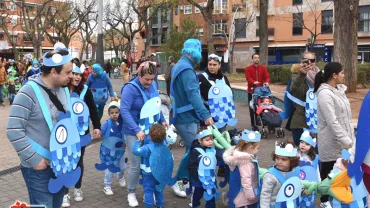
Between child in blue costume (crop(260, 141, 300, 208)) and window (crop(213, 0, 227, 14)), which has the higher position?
window (crop(213, 0, 227, 14))

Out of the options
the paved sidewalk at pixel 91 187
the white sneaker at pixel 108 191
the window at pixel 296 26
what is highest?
the window at pixel 296 26

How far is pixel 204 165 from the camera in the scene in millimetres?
4828

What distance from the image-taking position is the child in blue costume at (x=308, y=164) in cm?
442

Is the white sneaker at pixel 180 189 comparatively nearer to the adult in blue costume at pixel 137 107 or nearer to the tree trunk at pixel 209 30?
the adult in blue costume at pixel 137 107

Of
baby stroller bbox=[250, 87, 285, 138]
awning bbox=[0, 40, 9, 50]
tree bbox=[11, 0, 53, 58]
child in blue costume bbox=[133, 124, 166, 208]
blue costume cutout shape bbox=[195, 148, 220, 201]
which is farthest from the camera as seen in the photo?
awning bbox=[0, 40, 9, 50]

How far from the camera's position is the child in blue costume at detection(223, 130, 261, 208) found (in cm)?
448

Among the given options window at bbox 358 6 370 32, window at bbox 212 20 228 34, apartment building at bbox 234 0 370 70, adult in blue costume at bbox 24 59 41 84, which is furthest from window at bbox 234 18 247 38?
adult in blue costume at bbox 24 59 41 84

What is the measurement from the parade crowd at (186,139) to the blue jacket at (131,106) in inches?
0.5

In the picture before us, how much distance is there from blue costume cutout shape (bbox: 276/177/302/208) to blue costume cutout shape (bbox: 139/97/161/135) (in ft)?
5.91

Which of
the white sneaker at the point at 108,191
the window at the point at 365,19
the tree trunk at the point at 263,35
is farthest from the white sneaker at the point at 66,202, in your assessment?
the window at the point at 365,19

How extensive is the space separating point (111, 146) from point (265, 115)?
485 centimetres

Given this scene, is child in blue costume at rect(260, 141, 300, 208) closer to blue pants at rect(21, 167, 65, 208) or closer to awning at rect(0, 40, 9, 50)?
blue pants at rect(21, 167, 65, 208)

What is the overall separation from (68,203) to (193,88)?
2.11 metres

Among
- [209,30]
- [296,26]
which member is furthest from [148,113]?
[296,26]
